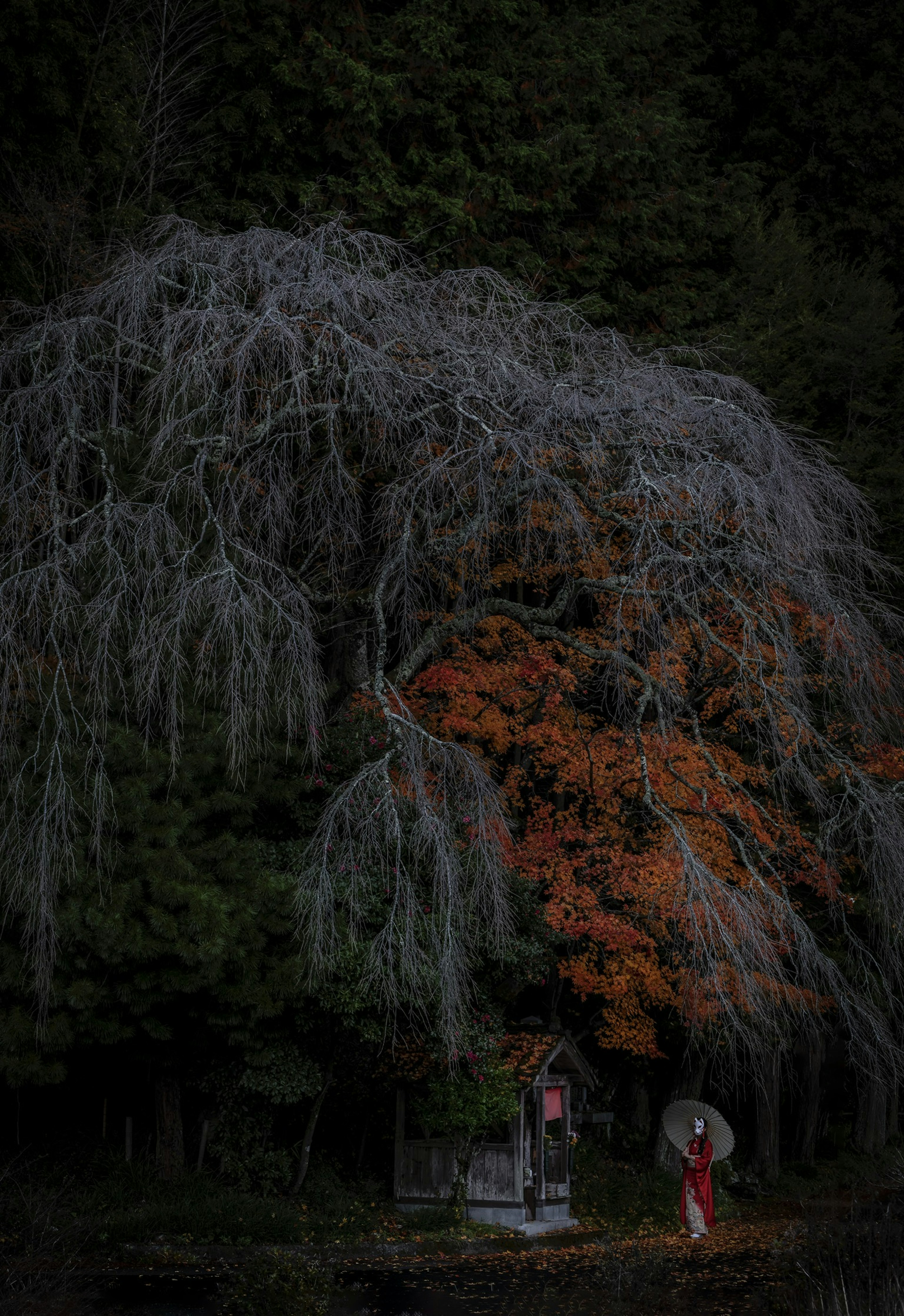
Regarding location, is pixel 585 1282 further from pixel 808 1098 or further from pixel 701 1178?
pixel 808 1098

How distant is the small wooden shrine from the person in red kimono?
4.09ft

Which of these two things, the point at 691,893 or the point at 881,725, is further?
the point at 881,725

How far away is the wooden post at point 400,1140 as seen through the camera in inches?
486

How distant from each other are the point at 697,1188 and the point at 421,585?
7.23 m

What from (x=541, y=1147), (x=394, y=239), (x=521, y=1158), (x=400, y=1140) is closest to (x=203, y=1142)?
(x=400, y=1140)

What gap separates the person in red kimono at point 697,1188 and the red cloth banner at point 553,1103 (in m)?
1.37

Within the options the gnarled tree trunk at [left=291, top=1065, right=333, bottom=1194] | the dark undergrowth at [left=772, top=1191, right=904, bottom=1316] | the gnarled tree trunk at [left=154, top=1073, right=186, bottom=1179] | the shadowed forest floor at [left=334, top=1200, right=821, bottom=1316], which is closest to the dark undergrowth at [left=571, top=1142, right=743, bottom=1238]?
the shadowed forest floor at [left=334, top=1200, right=821, bottom=1316]

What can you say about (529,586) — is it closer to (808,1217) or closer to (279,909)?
(279,909)

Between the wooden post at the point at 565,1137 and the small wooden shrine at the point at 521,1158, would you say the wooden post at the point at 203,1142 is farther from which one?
the wooden post at the point at 565,1137

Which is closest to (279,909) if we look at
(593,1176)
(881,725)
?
(881,725)

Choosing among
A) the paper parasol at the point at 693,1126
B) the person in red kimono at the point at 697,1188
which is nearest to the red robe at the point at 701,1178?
the person in red kimono at the point at 697,1188

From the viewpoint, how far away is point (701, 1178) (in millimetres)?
12680

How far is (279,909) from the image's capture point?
32.0ft

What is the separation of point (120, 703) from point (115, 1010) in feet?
7.96
